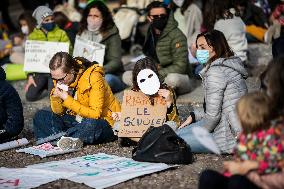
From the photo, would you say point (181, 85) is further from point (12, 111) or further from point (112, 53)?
point (12, 111)

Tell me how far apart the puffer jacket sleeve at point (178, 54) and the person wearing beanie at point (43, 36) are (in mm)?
1451

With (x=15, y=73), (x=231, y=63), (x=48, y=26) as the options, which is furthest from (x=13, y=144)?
(x=15, y=73)

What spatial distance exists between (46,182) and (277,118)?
204 centimetres

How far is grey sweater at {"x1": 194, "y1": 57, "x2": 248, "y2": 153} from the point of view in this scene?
6074mm

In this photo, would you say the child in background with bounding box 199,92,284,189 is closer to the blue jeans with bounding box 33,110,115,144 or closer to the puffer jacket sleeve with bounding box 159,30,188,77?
the blue jeans with bounding box 33,110,115,144

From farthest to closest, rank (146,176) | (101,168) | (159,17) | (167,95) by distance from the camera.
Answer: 1. (159,17)
2. (167,95)
3. (101,168)
4. (146,176)

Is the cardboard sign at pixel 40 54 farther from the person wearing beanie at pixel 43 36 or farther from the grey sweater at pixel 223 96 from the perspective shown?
the grey sweater at pixel 223 96

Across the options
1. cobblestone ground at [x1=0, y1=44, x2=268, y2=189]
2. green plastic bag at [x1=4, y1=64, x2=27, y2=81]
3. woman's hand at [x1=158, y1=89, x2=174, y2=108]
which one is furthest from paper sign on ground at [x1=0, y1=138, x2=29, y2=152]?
green plastic bag at [x1=4, y1=64, x2=27, y2=81]

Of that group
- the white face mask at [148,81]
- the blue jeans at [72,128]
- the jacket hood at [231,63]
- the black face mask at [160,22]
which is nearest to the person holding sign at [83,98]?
the blue jeans at [72,128]

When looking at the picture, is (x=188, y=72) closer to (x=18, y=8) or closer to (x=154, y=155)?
(x=154, y=155)

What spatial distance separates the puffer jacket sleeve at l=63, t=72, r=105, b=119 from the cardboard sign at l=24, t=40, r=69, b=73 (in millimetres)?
2471

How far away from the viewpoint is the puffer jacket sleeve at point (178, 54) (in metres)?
8.42

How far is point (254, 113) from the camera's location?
4449mm

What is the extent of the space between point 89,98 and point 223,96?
4.62 feet
